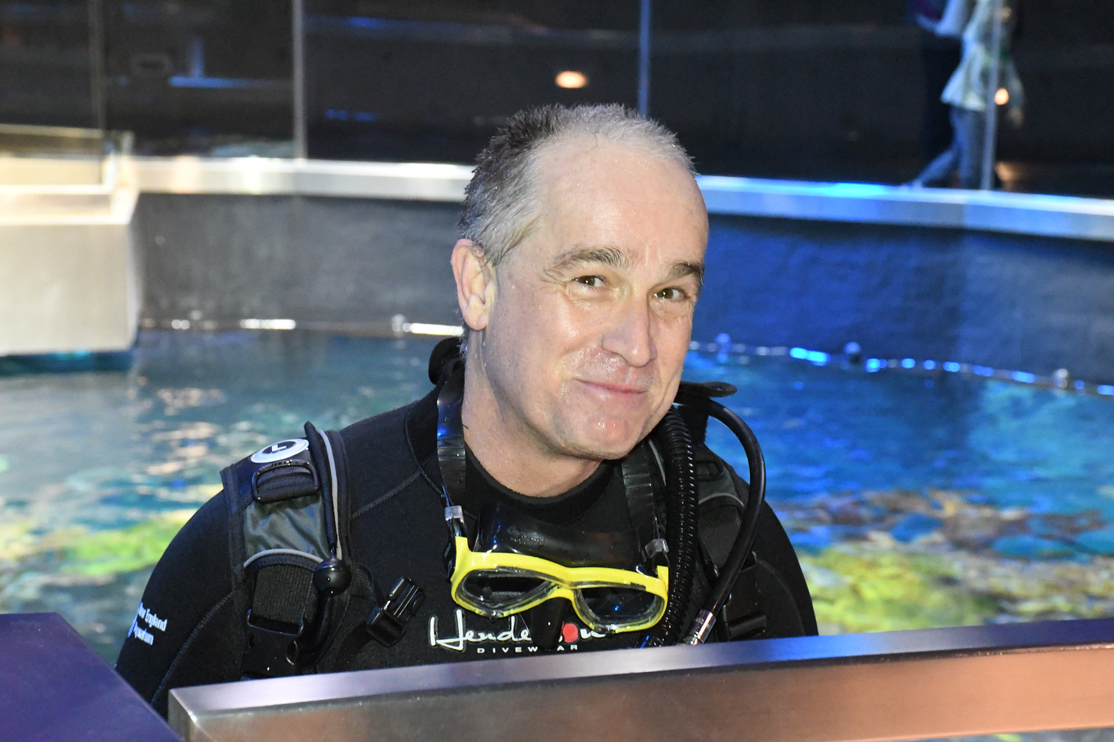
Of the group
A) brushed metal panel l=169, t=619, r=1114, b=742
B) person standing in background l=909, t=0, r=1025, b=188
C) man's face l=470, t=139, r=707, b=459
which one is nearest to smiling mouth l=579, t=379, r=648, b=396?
man's face l=470, t=139, r=707, b=459

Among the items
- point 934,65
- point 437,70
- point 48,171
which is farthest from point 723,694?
point 437,70

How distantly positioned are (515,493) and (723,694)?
109cm

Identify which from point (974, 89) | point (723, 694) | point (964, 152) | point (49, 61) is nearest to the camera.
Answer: point (723, 694)

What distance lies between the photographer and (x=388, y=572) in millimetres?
1660

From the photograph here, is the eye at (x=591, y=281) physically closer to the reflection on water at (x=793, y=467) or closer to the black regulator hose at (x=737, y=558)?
the black regulator hose at (x=737, y=558)

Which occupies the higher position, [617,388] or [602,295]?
[602,295]

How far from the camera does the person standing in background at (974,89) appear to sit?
20.8 feet

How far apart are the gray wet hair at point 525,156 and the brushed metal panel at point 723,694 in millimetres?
1009

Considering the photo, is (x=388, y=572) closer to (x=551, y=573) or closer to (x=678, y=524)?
(x=551, y=573)

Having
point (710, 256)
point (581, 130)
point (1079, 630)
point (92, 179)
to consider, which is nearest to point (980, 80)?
point (710, 256)

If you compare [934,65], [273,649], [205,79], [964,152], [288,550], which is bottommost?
[273,649]

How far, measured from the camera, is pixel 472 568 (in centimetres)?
148

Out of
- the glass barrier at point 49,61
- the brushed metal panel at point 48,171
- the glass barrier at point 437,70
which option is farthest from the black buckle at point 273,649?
the glass barrier at point 437,70

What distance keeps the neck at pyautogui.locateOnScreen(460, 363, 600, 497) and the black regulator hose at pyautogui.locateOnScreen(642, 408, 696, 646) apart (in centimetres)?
11
